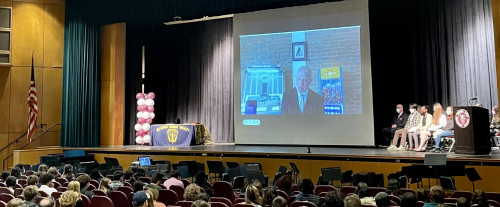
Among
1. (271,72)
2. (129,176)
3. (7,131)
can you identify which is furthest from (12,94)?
(129,176)

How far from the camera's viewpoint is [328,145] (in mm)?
13039

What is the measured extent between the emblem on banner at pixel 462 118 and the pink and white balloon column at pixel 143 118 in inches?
385

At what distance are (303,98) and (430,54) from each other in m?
3.68

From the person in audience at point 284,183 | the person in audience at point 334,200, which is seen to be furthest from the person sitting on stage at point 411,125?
the person in audience at point 334,200

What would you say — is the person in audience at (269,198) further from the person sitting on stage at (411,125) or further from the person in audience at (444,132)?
the person sitting on stage at (411,125)

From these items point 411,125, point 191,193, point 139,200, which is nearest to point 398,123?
point 411,125

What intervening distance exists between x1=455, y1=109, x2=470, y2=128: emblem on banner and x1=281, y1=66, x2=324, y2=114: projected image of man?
448 centimetres

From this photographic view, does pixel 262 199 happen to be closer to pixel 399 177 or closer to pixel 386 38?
pixel 399 177

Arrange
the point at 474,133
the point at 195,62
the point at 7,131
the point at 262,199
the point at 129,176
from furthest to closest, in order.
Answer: the point at 195,62
the point at 7,131
the point at 474,133
the point at 129,176
the point at 262,199

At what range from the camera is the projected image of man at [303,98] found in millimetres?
13055

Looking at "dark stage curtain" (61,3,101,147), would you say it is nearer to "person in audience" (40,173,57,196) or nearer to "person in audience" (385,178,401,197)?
"person in audience" (40,173,57,196)

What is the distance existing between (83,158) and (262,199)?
31.3ft

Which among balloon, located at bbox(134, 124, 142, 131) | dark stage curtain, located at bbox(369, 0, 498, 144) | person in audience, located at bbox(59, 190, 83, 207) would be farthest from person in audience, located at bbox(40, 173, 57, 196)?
dark stage curtain, located at bbox(369, 0, 498, 144)

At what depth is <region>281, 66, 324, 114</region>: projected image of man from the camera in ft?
42.8
